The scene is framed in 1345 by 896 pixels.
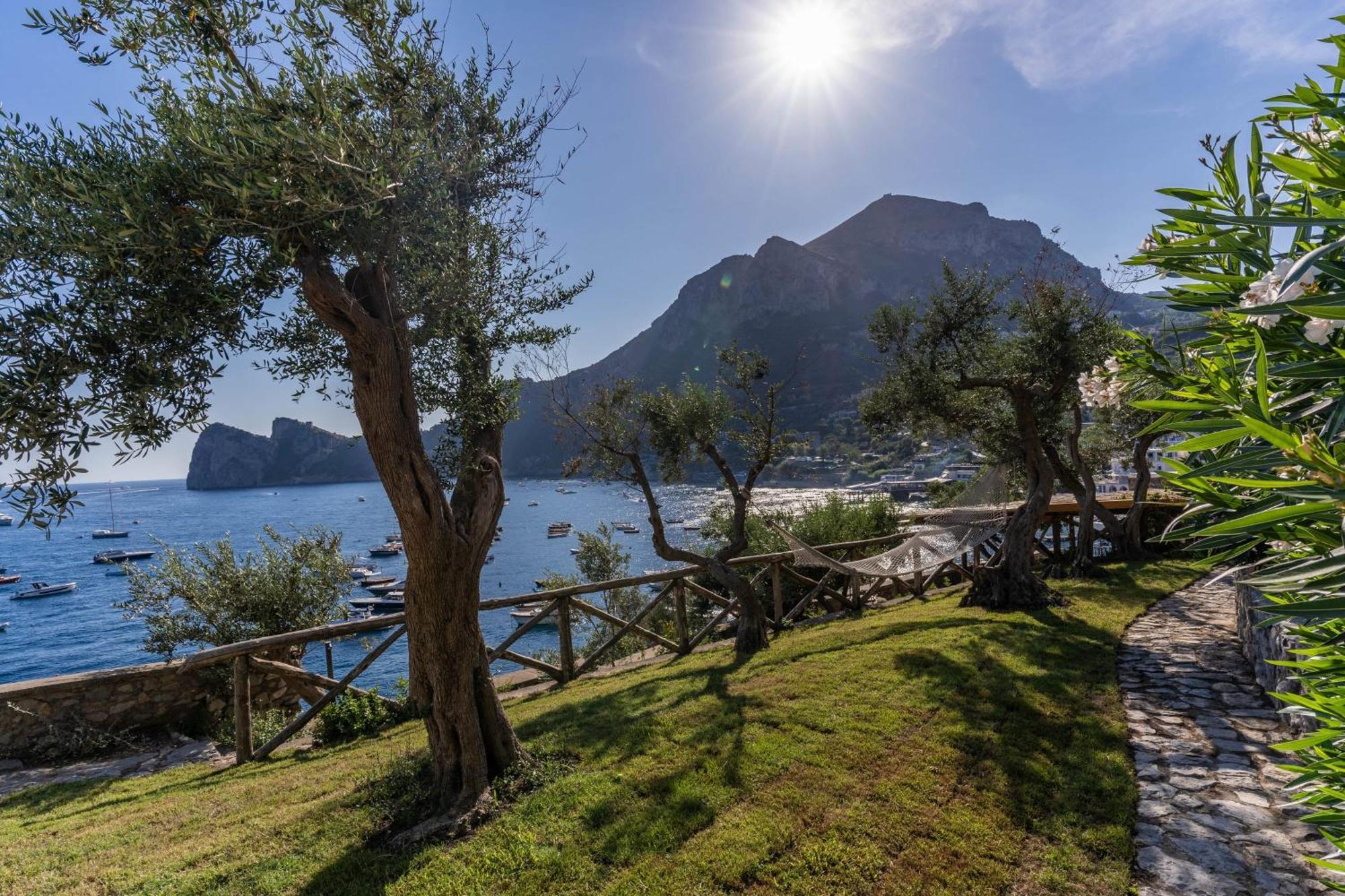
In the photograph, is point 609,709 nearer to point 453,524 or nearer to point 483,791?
point 483,791

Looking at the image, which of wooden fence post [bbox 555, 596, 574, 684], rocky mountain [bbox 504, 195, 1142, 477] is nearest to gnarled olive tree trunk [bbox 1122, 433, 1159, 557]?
wooden fence post [bbox 555, 596, 574, 684]

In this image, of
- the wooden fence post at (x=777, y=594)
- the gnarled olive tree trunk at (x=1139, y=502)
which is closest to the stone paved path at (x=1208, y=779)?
the wooden fence post at (x=777, y=594)

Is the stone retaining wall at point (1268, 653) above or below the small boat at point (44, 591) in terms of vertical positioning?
above

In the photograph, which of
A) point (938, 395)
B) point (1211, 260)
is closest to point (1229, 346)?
point (1211, 260)

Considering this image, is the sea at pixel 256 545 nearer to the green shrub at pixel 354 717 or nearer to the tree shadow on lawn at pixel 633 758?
the tree shadow on lawn at pixel 633 758

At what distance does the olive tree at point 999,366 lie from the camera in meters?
8.21

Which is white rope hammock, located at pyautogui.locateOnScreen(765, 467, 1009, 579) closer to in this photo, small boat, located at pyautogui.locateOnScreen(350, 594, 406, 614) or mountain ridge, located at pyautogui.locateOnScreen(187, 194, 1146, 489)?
small boat, located at pyautogui.locateOnScreen(350, 594, 406, 614)

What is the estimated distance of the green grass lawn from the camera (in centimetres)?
277

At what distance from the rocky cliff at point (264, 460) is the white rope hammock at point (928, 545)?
365 ft

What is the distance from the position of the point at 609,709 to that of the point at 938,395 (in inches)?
268

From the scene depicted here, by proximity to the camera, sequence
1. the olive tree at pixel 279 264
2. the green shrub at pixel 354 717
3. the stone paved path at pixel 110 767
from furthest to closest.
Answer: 1. the green shrub at pixel 354 717
2. the stone paved path at pixel 110 767
3. the olive tree at pixel 279 264

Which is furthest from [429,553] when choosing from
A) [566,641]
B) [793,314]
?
[793,314]

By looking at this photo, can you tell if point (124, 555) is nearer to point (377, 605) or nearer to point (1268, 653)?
point (377, 605)

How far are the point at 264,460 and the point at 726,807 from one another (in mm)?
129514
